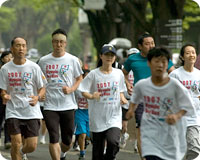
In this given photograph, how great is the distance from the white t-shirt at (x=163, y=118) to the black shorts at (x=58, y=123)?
2.86m

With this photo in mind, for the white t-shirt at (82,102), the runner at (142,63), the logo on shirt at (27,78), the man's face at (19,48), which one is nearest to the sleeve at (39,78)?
the logo on shirt at (27,78)

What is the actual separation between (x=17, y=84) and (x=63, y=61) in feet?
2.75

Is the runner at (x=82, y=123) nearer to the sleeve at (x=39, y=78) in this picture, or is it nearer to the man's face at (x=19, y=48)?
the sleeve at (x=39, y=78)

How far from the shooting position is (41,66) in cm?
997

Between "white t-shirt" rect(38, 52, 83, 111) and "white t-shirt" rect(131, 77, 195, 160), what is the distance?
9.28 feet

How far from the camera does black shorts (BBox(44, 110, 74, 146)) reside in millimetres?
9786

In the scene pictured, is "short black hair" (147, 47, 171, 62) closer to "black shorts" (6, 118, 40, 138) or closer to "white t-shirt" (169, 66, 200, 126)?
"white t-shirt" (169, 66, 200, 126)

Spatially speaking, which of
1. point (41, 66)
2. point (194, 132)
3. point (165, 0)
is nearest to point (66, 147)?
point (41, 66)

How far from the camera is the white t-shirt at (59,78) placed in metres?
9.80

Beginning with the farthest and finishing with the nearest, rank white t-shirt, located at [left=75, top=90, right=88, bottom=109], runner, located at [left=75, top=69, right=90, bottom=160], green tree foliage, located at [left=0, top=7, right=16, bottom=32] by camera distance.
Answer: green tree foliage, located at [left=0, top=7, right=16, bottom=32]
white t-shirt, located at [left=75, top=90, right=88, bottom=109]
runner, located at [left=75, top=69, right=90, bottom=160]

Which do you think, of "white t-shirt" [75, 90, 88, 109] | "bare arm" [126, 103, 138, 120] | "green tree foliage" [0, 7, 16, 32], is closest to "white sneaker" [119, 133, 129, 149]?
"white t-shirt" [75, 90, 88, 109]

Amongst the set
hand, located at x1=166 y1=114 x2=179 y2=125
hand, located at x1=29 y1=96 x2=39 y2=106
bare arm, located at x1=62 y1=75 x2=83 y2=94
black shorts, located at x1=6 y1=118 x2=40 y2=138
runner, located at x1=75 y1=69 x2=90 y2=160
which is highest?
bare arm, located at x1=62 y1=75 x2=83 y2=94

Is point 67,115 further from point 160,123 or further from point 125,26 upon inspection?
point 125,26

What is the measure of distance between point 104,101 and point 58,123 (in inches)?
45.3
